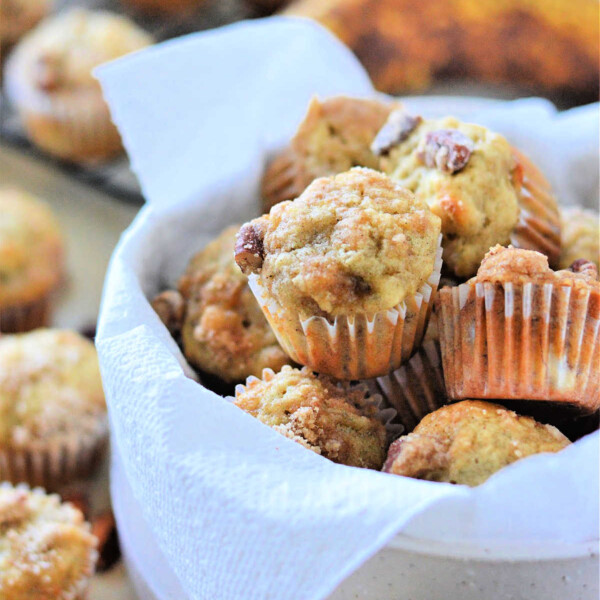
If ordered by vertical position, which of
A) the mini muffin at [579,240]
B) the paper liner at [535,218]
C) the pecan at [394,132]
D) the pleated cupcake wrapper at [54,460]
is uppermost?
the pecan at [394,132]

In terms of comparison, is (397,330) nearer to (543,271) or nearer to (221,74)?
(543,271)

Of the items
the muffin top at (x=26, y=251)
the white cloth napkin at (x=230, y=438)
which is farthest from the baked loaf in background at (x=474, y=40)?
the muffin top at (x=26, y=251)

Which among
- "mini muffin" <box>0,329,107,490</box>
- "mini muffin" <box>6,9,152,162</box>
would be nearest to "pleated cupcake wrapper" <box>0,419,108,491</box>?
"mini muffin" <box>0,329,107,490</box>

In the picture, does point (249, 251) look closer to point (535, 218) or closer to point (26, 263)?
point (535, 218)

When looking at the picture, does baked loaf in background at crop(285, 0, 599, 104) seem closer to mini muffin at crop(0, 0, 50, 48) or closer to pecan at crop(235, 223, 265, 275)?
mini muffin at crop(0, 0, 50, 48)

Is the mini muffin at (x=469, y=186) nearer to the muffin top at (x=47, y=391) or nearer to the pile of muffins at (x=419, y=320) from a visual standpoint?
the pile of muffins at (x=419, y=320)

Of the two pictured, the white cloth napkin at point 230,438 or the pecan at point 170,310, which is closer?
the white cloth napkin at point 230,438

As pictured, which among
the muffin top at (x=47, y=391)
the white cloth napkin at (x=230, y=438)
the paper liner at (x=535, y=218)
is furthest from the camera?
the muffin top at (x=47, y=391)
